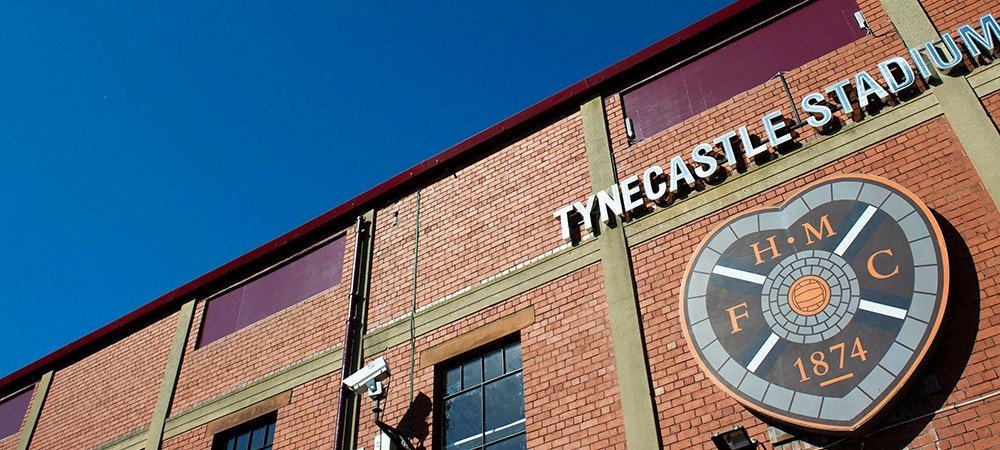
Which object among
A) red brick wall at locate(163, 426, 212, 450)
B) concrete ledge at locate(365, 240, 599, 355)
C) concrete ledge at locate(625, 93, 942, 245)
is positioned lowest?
red brick wall at locate(163, 426, 212, 450)

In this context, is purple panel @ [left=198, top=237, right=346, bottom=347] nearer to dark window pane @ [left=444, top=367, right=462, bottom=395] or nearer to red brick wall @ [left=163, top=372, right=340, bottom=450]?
red brick wall @ [left=163, top=372, right=340, bottom=450]

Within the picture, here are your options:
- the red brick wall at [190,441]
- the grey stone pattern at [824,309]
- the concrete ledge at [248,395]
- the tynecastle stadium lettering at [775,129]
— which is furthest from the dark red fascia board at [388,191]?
the grey stone pattern at [824,309]

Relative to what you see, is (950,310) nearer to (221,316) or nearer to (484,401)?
(484,401)

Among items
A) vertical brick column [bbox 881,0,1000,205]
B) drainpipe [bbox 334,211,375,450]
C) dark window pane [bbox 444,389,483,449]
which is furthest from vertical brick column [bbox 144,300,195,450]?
vertical brick column [bbox 881,0,1000,205]

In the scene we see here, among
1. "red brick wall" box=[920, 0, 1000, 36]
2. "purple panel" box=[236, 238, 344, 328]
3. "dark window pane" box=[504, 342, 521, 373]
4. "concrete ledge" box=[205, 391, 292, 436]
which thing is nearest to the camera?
"red brick wall" box=[920, 0, 1000, 36]

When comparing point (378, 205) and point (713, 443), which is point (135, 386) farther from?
point (713, 443)

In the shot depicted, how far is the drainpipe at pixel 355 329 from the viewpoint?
1127cm

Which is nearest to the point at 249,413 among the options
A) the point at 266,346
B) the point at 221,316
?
the point at 266,346

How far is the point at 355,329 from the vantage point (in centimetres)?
1227

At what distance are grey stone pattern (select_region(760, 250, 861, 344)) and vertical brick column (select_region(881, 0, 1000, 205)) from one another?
162 cm

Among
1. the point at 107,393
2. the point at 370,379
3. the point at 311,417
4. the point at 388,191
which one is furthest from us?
the point at 107,393

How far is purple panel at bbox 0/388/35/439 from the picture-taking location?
1677 cm

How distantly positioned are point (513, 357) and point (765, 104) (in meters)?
4.44

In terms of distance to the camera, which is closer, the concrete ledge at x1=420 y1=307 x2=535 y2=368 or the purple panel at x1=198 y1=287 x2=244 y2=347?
the concrete ledge at x1=420 y1=307 x2=535 y2=368
